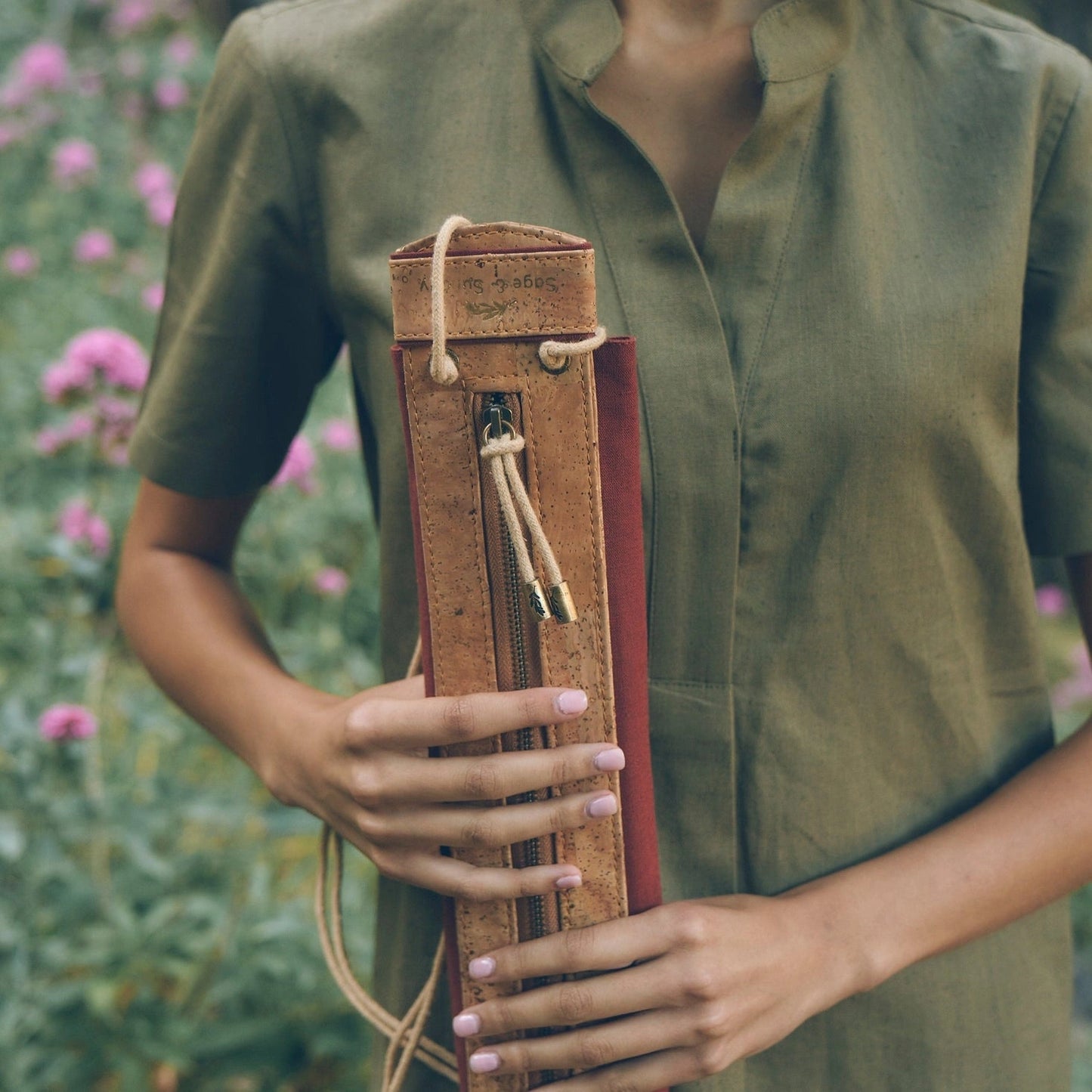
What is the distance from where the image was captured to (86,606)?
1.99 m

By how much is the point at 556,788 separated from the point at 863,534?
31 centimetres

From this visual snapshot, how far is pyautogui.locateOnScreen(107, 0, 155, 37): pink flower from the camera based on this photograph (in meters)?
4.78

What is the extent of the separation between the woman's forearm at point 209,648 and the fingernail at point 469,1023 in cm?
27

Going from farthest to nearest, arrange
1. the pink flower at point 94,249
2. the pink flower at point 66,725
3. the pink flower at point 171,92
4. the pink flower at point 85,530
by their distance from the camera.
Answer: the pink flower at point 171,92 < the pink flower at point 94,249 < the pink flower at point 85,530 < the pink flower at point 66,725

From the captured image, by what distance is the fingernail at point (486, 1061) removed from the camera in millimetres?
815

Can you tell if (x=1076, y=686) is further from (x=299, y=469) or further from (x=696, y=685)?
(x=696, y=685)

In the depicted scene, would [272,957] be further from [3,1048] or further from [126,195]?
[126,195]

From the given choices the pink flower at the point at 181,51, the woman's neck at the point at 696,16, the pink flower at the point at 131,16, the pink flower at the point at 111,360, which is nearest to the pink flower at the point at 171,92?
the pink flower at the point at 181,51

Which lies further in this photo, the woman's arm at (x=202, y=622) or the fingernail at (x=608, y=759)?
the woman's arm at (x=202, y=622)

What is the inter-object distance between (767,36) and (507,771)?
0.57 m

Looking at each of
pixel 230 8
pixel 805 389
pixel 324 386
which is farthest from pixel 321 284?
pixel 230 8

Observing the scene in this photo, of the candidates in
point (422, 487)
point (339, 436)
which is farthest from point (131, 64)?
point (422, 487)

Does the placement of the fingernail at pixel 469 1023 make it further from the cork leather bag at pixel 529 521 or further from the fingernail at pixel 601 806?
the fingernail at pixel 601 806

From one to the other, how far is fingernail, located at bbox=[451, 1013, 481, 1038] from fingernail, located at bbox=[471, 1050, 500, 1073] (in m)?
0.02
